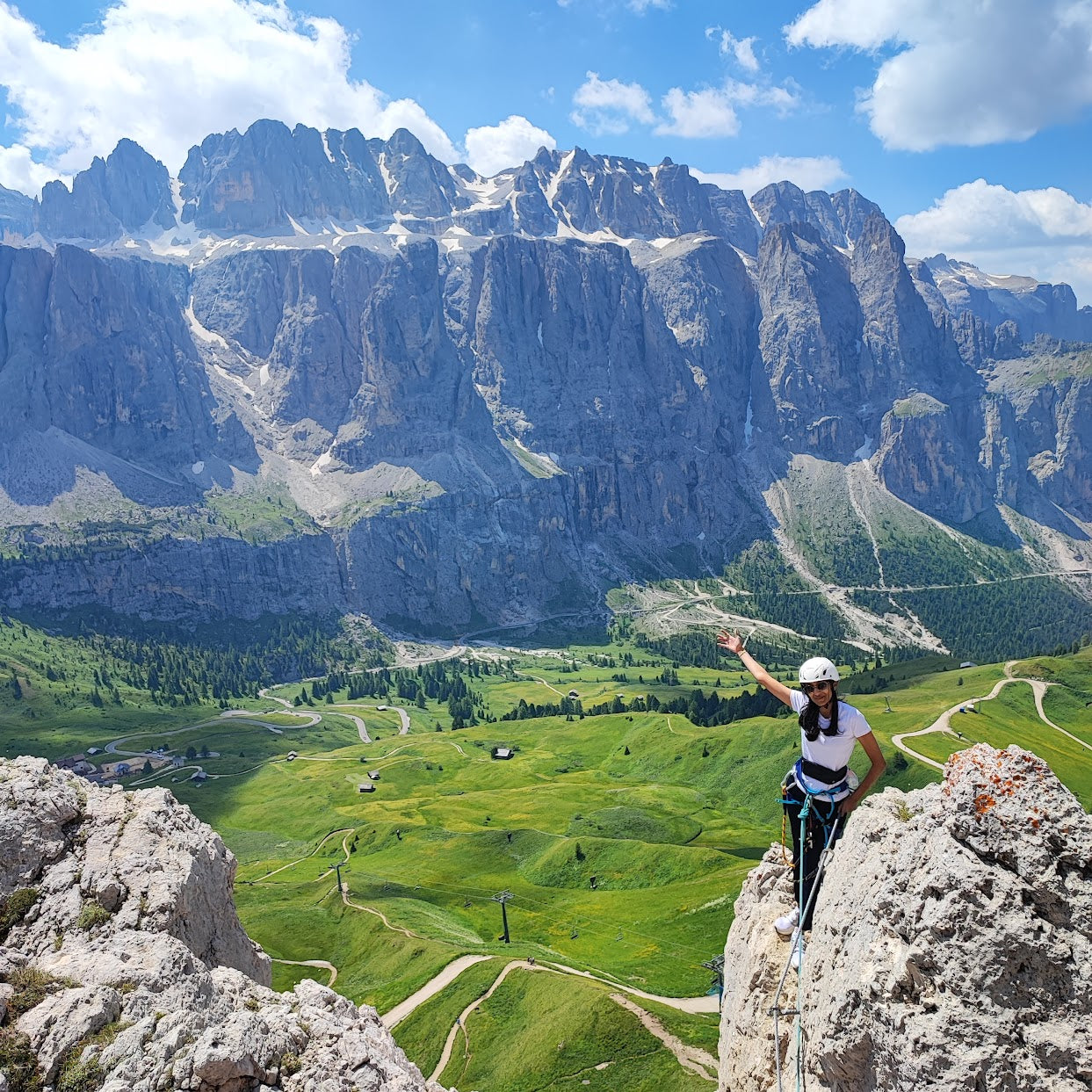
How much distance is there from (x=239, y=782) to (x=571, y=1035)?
472 ft

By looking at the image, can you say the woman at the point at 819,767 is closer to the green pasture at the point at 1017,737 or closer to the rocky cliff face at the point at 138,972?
the rocky cliff face at the point at 138,972

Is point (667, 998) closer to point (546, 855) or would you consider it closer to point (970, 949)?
point (546, 855)

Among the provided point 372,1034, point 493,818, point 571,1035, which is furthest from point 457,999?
point 493,818

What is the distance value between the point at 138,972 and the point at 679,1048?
1718 inches

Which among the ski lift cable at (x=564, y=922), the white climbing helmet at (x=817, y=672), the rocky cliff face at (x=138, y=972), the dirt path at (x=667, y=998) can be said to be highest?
the white climbing helmet at (x=817, y=672)

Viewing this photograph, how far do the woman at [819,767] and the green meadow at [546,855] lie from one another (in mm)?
37580

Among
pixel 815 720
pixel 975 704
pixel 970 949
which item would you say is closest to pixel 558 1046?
pixel 815 720

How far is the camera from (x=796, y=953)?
16.1 metres

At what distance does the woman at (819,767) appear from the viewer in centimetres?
1480

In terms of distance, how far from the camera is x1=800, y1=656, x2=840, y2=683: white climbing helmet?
48.4 feet

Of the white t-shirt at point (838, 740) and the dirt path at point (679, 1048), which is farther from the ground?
the white t-shirt at point (838, 740)

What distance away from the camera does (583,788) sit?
14712 cm

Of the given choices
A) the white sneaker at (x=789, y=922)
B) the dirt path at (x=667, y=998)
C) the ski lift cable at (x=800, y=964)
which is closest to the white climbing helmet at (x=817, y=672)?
the ski lift cable at (x=800, y=964)

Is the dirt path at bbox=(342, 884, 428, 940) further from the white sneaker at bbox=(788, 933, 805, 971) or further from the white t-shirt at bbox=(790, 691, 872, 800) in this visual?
the white t-shirt at bbox=(790, 691, 872, 800)
